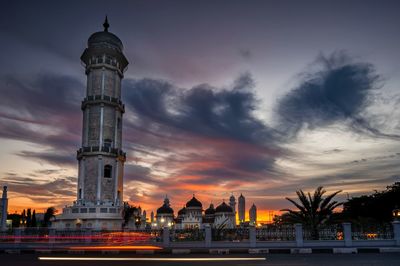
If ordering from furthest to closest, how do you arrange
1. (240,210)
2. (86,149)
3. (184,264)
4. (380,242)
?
(240,210) → (86,149) → (380,242) → (184,264)

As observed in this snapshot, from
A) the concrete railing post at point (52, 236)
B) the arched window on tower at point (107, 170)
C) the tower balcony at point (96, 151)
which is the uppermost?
the tower balcony at point (96, 151)

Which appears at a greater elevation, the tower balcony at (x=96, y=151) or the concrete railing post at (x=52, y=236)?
the tower balcony at (x=96, y=151)

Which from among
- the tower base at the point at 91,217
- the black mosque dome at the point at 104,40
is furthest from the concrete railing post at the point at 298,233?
the black mosque dome at the point at 104,40

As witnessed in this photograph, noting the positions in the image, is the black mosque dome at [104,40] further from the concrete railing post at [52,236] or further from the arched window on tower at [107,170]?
the concrete railing post at [52,236]

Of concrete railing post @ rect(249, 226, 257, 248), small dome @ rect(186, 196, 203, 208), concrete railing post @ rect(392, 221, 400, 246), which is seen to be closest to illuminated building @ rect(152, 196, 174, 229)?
small dome @ rect(186, 196, 203, 208)

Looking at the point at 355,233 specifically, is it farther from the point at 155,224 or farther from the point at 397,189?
the point at 155,224

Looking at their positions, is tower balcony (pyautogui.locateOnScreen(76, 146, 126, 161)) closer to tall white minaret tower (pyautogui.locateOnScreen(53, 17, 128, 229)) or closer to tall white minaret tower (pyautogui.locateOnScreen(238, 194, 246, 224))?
tall white minaret tower (pyautogui.locateOnScreen(53, 17, 128, 229))

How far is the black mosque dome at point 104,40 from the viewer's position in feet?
170

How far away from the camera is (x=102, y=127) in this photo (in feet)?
160

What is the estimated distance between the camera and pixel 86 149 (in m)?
48.0

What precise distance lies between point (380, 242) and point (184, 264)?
16441mm

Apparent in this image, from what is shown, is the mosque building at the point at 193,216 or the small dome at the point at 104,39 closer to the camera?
the small dome at the point at 104,39

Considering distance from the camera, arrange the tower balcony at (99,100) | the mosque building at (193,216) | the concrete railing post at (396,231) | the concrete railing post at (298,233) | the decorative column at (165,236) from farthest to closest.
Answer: the mosque building at (193,216) → the tower balcony at (99,100) → the decorative column at (165,236) → the concrete railing post at (298,233) → the concrete railing post at (396,231)

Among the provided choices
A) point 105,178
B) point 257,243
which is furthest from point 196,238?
point 105,178
